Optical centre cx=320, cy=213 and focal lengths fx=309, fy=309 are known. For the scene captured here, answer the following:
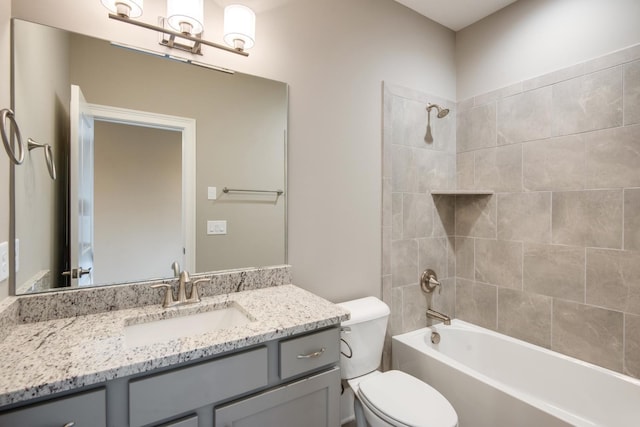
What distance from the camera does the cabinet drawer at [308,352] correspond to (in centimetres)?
107

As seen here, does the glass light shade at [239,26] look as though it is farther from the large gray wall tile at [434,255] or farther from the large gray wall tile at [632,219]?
the large gray wall tile at [632,219]

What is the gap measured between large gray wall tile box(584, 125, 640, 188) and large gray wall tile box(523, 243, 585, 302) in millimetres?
417

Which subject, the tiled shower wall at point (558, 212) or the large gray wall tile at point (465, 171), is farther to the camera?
the large gray wall tile at point (465, 171)

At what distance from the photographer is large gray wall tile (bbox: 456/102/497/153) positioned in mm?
2238

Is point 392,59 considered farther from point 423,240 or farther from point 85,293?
point 85,293

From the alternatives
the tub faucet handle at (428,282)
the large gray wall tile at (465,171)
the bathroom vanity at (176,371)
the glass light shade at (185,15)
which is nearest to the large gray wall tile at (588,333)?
the tub faucet handle at (428,282)

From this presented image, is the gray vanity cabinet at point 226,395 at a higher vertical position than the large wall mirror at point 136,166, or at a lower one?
lower

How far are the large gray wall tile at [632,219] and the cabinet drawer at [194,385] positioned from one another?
6.34 ft

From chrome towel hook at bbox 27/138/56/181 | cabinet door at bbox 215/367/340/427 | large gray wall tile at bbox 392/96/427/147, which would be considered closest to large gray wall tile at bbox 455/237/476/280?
large gray wall tile at bbox 392/96/427/147


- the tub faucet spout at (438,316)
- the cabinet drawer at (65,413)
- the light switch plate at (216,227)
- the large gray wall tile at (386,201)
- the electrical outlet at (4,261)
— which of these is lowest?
the tub faucet spout at (438,316)

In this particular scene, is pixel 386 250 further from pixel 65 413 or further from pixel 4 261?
pixel 4 261

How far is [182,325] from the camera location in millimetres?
1263

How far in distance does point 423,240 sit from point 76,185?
6.69 ft

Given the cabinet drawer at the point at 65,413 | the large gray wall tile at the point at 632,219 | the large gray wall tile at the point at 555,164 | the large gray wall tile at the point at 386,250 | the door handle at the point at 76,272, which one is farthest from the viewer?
the large gray wall tile at the point at 386,250
